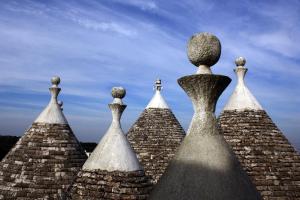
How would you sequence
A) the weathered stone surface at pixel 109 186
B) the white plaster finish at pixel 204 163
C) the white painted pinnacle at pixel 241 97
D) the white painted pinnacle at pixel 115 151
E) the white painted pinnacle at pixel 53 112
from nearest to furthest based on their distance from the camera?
1. the white plaster finish at pixel 204 163
2. the weathered stone surface at pixel 109 186
3. the white painted pinnacle at pixel 115 151
4. the white painted pinnacle at pixel 241 97
5. the white painted pinnacle at pixel 53 112

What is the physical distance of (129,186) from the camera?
5.92 m

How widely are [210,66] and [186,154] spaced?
737 mm

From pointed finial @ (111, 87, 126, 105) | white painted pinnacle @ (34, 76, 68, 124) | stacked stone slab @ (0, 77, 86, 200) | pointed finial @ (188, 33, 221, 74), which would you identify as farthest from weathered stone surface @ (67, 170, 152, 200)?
white painted pinnacle @ (34, 76, 68, 124)

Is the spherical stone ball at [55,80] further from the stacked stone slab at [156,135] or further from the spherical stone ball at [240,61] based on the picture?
the spherical stone ball at [240,61]

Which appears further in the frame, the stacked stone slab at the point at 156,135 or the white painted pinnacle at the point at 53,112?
the stacked stone slab at the point at 156,135

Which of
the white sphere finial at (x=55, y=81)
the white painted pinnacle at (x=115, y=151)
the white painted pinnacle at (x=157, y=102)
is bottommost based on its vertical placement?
the white painted pinnacle at (x=115, y=151)

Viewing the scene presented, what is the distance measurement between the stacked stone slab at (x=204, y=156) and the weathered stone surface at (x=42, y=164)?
7.34 m

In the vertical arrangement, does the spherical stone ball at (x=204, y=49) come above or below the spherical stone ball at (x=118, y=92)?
below

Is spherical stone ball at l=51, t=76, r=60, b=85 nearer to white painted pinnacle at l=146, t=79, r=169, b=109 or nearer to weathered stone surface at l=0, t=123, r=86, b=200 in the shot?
weathered stone surface at l=0, t=123, r=86, b=200

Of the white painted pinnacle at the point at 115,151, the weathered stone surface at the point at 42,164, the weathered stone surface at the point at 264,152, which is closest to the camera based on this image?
the white painted pinnacle at the point at 115,151

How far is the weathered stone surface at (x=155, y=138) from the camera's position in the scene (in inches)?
474

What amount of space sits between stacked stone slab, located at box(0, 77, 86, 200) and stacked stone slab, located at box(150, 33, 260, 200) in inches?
287

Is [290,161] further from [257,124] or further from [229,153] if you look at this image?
[229,153]

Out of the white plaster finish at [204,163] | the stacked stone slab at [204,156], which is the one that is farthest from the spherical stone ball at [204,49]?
the white plaster finish at [204,163]
